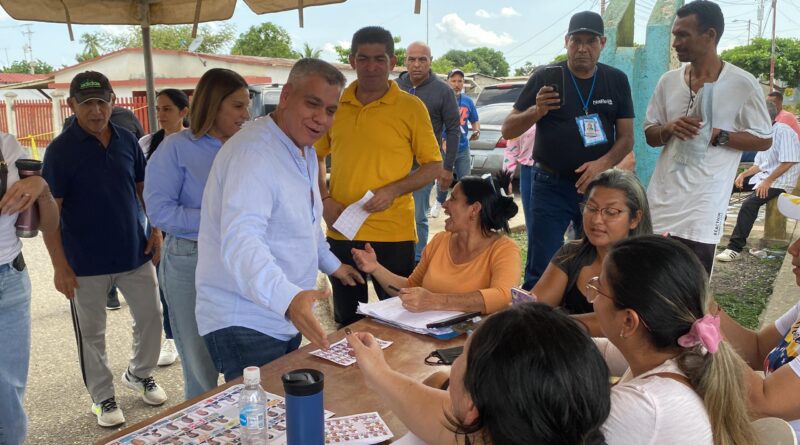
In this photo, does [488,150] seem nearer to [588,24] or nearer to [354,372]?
[588,24]

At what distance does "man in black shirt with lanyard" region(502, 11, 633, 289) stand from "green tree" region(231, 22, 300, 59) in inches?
1719

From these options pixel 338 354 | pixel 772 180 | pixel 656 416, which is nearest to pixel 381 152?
pixel 338 354

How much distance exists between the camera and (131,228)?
10.8 feet

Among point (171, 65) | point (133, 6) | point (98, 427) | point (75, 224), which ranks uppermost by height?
point (171, 65)

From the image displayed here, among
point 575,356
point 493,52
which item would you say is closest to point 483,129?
point 575,356

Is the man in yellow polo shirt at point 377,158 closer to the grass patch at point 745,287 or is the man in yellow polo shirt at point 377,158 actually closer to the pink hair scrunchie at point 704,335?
the pink hair scrunchie at point 704,335

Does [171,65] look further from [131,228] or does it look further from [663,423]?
[663,423]

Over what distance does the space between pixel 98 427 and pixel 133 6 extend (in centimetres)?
272

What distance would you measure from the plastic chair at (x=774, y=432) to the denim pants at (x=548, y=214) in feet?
6.77

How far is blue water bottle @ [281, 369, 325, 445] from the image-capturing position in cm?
124

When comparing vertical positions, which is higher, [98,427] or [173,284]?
[173,284]

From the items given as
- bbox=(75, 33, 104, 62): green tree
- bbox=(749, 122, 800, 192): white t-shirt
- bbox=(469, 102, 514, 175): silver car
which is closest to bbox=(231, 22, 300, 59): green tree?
bbox=(75, 33, 104, 62): green tree

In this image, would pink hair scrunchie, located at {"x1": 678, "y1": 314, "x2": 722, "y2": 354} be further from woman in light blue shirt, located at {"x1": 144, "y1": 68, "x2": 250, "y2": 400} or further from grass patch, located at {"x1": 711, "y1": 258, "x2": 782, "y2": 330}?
grass patch, located at {"x1": 711, "y1": 258, "x2": 782, "y2": 330}

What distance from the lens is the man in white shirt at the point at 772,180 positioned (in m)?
6.79
